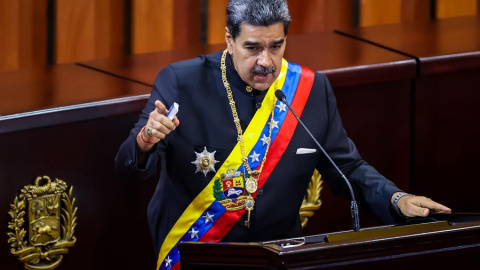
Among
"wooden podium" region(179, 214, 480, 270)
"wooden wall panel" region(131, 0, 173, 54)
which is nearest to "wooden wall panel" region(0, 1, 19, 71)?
"wooden wall panel" region(131, 0, 173, 54)

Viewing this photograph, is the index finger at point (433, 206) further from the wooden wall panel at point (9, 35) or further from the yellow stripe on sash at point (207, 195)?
the wooden wall panel at point (9, 35)

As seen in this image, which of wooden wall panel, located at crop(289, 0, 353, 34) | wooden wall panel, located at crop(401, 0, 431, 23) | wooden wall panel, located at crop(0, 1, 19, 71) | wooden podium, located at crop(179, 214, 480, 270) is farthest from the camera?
wooden wall panel, located at crop(401, 0, 431, 23)

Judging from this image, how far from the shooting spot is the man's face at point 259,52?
1.83m

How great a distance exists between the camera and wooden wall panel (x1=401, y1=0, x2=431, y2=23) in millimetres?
3119

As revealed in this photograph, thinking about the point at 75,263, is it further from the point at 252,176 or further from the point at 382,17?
the point at 382,17

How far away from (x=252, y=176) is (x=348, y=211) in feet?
2.41

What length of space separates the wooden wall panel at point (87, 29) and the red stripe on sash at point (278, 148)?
0.78m

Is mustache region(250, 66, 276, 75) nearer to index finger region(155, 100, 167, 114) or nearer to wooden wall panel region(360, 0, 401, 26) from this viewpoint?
index finger region(155, 100, 167, 114)

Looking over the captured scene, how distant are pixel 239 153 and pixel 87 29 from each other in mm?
849

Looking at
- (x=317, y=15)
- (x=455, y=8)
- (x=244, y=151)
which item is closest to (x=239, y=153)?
(x=244, y=151)

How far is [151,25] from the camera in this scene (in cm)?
276

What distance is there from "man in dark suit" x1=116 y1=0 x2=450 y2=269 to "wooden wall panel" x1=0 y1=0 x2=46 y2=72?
27.6 inches

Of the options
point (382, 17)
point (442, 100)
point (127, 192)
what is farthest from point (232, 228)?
point (382, 17)

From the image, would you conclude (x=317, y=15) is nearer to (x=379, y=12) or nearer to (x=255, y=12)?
(x=379, y=12)
